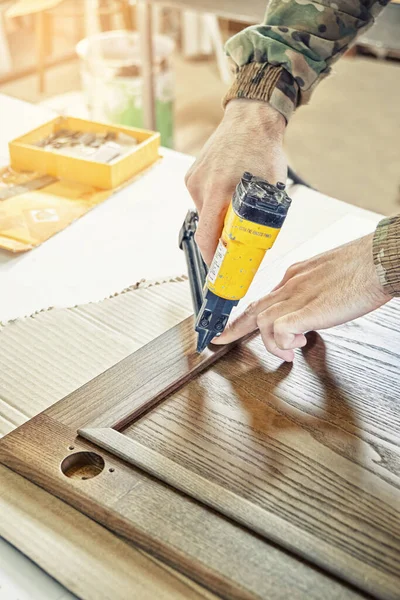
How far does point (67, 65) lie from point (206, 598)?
3.94m

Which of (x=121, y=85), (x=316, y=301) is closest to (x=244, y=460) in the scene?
(x=316, y=301)

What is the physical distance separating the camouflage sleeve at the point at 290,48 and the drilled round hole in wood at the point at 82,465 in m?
0.56

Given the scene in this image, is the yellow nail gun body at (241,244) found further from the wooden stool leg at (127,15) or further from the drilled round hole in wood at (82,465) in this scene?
the wooden stool leg at (127,15)

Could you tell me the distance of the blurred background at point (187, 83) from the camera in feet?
7.77

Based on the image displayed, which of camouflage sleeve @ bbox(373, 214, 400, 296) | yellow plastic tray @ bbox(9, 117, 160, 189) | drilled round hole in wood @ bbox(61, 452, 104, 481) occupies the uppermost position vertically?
camouflage sleeve @ bbox(373, 214, 400, 296)

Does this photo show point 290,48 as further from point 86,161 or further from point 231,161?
point 86,161

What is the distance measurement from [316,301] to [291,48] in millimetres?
401

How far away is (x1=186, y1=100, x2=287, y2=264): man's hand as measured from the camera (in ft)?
2.92

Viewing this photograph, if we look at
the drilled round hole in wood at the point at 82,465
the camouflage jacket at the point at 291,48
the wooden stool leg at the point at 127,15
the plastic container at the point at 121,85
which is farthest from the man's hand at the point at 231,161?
the wooden stool leg at the point at 127,15

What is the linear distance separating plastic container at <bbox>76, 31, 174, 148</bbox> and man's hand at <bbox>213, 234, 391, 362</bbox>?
1.58 metres

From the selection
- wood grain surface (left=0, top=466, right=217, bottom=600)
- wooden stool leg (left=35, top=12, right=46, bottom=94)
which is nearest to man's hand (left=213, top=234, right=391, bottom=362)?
wood grain surface (left=0, top=466, right=217, bottom=600)

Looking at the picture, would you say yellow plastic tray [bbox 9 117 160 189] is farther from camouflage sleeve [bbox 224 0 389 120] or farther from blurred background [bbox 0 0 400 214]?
blurred background [bbox 0 0 400 214]

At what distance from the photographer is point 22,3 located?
3326mm

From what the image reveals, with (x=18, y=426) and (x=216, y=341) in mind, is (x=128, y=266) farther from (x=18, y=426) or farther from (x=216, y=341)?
(x=18, y=426)
